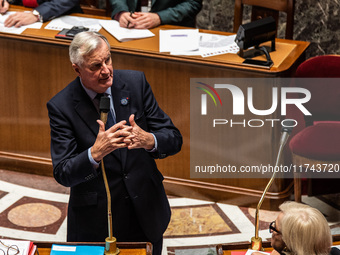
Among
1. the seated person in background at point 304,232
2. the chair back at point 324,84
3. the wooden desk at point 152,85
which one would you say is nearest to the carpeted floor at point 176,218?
the wooden desk at point 152,85

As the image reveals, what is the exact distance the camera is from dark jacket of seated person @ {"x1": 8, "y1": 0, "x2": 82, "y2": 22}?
4902 millimetres

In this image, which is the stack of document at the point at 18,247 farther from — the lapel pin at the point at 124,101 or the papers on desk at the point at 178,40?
the papers on desk at the point at 178,40

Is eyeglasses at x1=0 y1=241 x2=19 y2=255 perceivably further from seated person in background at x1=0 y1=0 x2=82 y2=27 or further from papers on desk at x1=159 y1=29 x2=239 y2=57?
seated person in background at x1=0 y1=0 x2=82 y2=27

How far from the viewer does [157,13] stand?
4.90 meters

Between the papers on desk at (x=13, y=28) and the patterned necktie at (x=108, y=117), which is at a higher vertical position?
the papers on desk at (x=13, y=28)

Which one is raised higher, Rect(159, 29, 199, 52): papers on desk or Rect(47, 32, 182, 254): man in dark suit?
Rect(159, 29, 199, 52): papers on desk

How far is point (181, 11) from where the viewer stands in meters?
5.00

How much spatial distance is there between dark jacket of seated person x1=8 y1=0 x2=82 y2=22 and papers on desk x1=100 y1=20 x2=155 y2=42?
37 cm

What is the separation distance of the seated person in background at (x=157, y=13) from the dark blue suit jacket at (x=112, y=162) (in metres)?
1.96

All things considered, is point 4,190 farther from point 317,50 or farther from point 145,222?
point 317,50

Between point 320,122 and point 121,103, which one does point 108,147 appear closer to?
point 121,103

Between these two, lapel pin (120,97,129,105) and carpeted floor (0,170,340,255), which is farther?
carpeted floor (0,170,340,255)

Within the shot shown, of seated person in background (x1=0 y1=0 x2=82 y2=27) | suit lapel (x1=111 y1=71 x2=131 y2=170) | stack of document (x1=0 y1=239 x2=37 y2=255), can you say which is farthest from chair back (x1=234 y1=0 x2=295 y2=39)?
stack of document (x1=0 y1=239 x2=37 y2=255)

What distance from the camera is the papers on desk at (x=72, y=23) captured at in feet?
15.8
